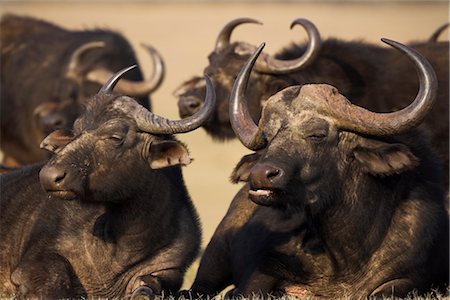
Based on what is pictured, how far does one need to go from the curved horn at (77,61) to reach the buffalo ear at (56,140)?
26.9 ft

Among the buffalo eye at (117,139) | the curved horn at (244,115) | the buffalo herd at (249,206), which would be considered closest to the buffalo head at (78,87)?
the buffalo herd at (249,206)

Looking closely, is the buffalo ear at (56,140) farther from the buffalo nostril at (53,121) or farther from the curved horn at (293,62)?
the buffalo nostril at (53,121)

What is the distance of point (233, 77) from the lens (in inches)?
525

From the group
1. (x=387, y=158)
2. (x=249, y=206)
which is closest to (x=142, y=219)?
(x=249, y=206)

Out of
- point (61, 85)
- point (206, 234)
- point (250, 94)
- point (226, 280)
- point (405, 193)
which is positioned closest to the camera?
point (405, 193)

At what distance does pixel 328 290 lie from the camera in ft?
29.1

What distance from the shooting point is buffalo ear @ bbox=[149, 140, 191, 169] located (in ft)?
29.1

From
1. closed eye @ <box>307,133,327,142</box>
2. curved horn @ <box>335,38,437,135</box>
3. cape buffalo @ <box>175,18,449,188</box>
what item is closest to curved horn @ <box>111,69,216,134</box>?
closed eye @ <box>307,133,327,142</box>

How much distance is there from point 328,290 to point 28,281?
2.10 meters

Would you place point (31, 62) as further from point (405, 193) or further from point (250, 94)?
point (405, 193)

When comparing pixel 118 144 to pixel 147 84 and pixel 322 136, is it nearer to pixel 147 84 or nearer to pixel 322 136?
pixel 322 136

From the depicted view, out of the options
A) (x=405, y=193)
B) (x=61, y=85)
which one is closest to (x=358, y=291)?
(x=405, y=193)

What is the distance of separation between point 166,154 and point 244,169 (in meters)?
0.63

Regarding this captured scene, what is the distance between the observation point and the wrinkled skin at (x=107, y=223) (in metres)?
8.71
